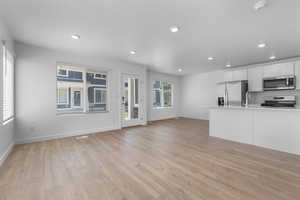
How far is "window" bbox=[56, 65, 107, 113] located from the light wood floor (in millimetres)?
1480

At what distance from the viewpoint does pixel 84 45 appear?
3.57 metres

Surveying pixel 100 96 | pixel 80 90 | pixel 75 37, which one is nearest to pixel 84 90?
pixel 80 90

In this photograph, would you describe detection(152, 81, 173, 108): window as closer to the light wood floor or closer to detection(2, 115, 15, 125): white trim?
A: the light wood floor

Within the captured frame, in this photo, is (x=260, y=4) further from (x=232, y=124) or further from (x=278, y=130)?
(x=232, y=124)

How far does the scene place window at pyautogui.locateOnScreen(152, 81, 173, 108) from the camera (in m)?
7.52

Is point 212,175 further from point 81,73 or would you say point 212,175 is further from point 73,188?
point 81,73

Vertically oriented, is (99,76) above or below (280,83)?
above

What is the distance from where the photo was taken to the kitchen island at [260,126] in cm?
288

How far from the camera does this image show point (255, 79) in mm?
5090

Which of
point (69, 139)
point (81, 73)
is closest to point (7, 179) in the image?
point (69, 139)

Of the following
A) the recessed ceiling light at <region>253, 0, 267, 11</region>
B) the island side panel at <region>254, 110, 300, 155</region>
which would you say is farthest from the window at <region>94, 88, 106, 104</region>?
the island side panel at <region>254, 110, 300, 155</region>

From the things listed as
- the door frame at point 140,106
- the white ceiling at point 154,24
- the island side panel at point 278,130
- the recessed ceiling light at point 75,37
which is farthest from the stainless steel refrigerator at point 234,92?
the recessed ceiling light at point 75,37

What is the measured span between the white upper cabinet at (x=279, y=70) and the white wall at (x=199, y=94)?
2.18 m

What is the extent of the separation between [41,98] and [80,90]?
1.07 m
